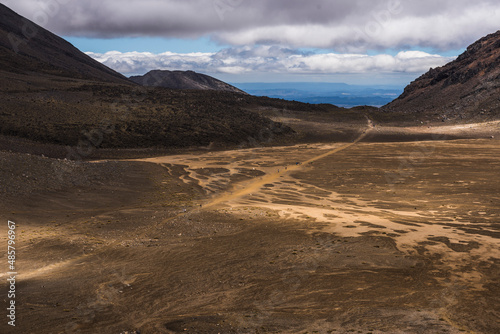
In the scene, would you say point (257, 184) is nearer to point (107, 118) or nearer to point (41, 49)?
point (107, 118)

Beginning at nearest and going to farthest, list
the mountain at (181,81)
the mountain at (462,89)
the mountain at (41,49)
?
the mountain at (462,89) < the mountain at (41,49) < the mountain at (181,81)

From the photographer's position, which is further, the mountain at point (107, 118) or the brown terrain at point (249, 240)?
the mountain at point (107, 118)

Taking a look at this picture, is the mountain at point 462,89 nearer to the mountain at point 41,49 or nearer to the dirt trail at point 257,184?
the dirt trail at point 257,184

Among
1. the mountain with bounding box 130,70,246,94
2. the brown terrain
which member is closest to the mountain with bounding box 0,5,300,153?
the brown terrain

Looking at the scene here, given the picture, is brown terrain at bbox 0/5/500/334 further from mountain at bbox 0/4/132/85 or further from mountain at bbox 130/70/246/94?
mountain at bbox 130/70/246/94

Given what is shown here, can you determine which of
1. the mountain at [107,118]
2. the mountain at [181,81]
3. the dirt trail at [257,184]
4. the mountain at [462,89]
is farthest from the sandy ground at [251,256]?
the mountain at [181,81]
